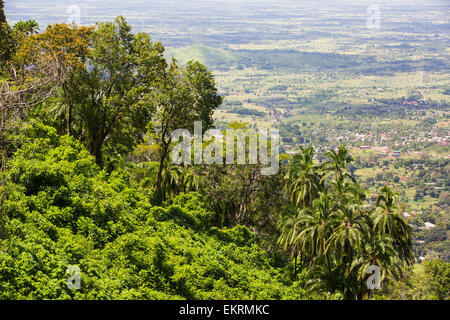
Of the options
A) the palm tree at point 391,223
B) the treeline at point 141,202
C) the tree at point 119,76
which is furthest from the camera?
the palm tree at point 391,223

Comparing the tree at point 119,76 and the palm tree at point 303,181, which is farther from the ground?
the tree at point 119,76

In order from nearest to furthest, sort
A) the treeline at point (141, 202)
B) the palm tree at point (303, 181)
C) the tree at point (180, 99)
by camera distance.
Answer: the treeline at point (141, 202) < the tree at point (180, 99) < the palm tree at point (303, 181)

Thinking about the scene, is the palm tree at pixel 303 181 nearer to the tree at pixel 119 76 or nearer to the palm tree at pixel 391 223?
the palm tree at pixel 391 223

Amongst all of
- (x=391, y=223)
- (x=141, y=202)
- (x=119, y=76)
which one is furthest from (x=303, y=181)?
(x=119, y=76)

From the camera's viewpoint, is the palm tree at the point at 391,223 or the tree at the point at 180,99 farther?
the palm tree at the point at 391,223

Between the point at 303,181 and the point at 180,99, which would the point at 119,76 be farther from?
the point at 303,181

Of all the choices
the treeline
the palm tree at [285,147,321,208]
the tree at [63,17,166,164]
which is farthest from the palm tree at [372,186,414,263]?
the tree at [63,17,166,164]

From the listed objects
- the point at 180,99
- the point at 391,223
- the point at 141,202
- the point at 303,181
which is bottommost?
the point at 391,223

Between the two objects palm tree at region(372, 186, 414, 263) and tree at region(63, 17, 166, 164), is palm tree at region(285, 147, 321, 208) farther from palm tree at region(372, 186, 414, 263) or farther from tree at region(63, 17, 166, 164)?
tree at region(63, 17, 166, 164)

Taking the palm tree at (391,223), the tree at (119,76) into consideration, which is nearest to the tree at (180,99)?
the tree at (119,76)

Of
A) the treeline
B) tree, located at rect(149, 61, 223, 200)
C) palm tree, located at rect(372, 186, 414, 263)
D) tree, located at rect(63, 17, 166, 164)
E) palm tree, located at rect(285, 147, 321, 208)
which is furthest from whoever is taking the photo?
palm tree, located at rect(285, 147, 321, 208)
